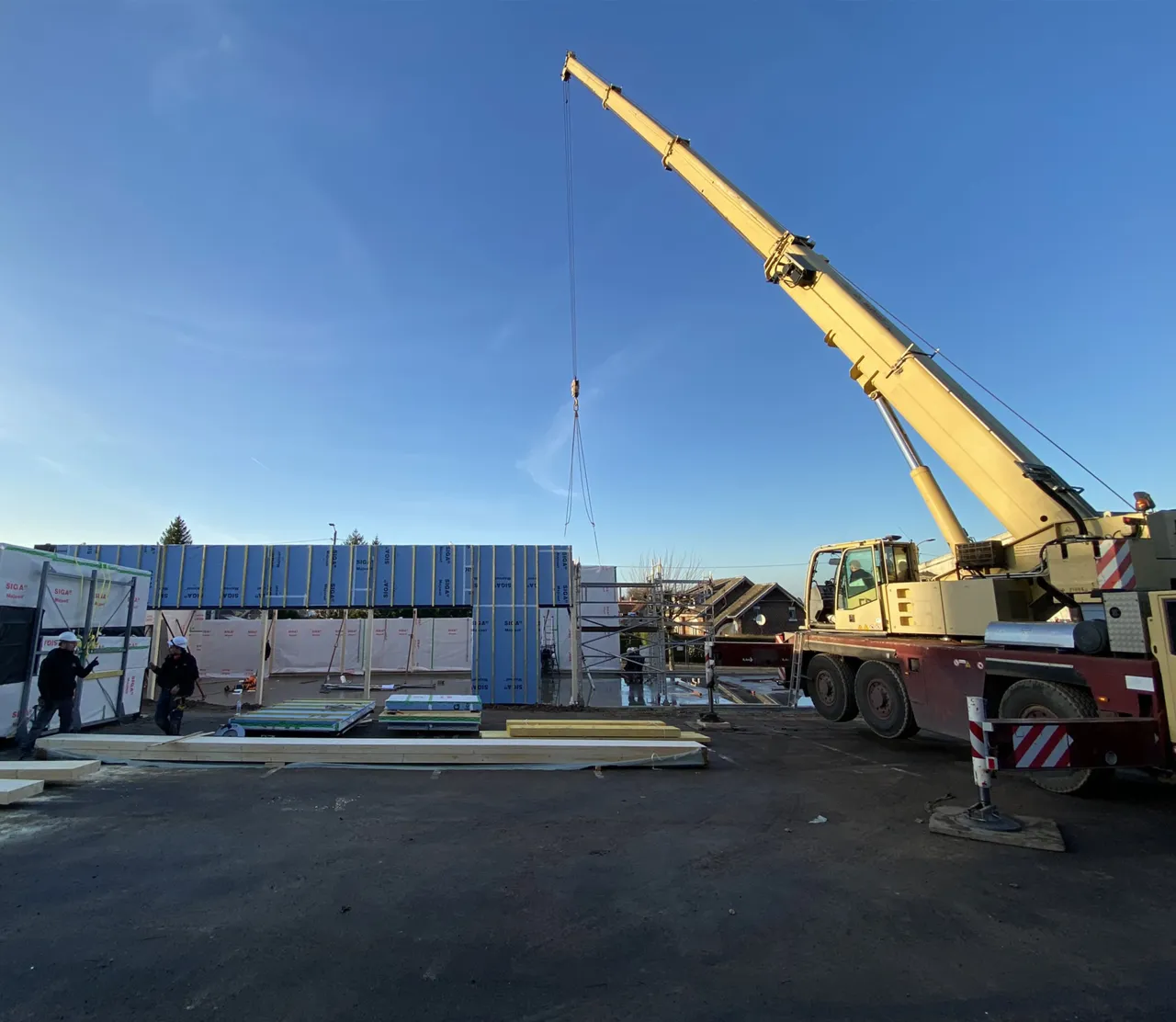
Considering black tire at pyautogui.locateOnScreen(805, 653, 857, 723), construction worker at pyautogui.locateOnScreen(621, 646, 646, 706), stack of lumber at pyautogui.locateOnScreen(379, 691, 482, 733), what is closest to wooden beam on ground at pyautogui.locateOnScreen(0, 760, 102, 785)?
stack of lumber at pyautogui.locateOnScreen(379, 691, 482, 733)

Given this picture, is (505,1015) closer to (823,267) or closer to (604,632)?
(823,267)

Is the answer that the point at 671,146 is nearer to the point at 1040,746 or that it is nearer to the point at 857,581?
the point at 857,581

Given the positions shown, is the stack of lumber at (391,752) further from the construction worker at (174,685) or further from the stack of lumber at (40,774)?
the construction worker at (174,685)

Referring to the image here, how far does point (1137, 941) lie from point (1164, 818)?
338 centimetres

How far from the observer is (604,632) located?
1730 centimetres

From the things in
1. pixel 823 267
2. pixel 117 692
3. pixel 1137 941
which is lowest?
pixel 1137 941

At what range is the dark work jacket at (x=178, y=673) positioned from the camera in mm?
10430

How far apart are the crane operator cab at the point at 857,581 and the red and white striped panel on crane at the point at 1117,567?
3443mm

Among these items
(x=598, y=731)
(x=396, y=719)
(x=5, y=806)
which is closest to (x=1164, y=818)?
(x=598, y=731)

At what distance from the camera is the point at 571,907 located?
13.5ft

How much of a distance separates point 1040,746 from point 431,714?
886 centimetres

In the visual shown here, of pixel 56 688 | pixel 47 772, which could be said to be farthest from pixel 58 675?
pixel 47 772

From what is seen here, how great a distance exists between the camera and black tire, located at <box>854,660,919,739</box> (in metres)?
9.20

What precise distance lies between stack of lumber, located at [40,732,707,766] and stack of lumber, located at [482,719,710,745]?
794 millimetres
